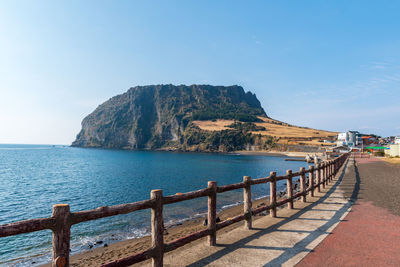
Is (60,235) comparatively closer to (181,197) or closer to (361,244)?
(181,197)

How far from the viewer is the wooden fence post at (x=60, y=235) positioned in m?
3.50

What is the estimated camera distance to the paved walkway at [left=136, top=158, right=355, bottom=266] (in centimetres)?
534

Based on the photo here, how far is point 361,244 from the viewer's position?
6238mm


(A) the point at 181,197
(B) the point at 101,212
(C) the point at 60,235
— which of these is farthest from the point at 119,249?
(C) the point at 60,235

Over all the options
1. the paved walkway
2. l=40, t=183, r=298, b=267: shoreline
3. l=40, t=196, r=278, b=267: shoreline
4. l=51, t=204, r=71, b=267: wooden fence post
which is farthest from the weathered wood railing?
l=40, t=196, r=278, b=267: shoreline

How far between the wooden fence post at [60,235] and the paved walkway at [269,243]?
98.1 inches

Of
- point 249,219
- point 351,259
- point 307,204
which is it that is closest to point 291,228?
point 249,219

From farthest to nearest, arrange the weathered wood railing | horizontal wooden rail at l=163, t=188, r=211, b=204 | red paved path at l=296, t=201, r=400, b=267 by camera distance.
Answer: red paved path at l=296, t=201, r=400, b=267 < horizontal wooden rail at l=163, t=188, r=211, b=204 < the weathered wood railing

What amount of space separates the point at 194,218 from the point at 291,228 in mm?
11532

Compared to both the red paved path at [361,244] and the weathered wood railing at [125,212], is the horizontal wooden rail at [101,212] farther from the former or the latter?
the red paved path at [361,244]

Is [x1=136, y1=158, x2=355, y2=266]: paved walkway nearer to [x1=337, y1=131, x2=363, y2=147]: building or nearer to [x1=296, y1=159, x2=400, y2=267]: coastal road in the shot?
[x1=296, y1=159, x2=400, y2=267]: coastal road

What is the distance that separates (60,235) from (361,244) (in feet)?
23.7

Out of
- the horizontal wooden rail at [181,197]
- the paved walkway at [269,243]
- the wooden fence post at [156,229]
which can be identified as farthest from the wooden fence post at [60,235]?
the paved walkway at [269,243]

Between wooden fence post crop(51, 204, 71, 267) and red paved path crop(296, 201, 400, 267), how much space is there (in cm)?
472
